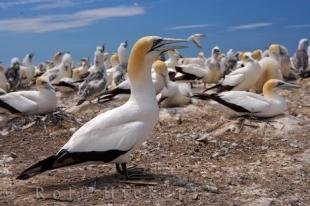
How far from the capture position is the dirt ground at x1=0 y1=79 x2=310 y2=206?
5547mm

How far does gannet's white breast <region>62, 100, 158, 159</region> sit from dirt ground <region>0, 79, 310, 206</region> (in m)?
0.40

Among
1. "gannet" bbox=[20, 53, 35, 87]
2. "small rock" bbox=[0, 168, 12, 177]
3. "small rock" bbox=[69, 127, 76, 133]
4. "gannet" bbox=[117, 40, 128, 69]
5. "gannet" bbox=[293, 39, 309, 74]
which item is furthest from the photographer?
"gannet" bbox=[117, 40, 128, 69]

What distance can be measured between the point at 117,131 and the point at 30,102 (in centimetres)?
443

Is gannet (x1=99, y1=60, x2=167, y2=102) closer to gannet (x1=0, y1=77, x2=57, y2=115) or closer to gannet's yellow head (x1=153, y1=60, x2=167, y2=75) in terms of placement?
gannet's yellow head (x1=153, y1=60, x2=167, y2=75)

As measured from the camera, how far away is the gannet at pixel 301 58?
640 inches

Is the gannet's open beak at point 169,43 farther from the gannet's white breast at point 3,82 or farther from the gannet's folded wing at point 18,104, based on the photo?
the gannet's white breast at point 3,82

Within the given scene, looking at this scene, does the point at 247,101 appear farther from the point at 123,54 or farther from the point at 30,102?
the point at 123,54

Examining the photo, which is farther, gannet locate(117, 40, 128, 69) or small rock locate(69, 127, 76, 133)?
gannet locate(117, 40, 128, 69)

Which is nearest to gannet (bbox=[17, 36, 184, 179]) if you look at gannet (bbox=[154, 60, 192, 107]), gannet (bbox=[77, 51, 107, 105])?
gannet (bbox=[154, 60, 192, 107])

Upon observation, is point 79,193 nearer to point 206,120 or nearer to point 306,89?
point 206,120

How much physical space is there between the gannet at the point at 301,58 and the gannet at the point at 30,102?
26.7 ft

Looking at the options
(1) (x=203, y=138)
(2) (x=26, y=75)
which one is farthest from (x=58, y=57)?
(1) (x=203, y=138)

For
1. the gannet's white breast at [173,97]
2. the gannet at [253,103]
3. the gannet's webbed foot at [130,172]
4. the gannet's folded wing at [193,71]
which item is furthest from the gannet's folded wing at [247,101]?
the gannet's folded wing at [193,71]

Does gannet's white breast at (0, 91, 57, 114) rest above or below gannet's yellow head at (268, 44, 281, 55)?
above
